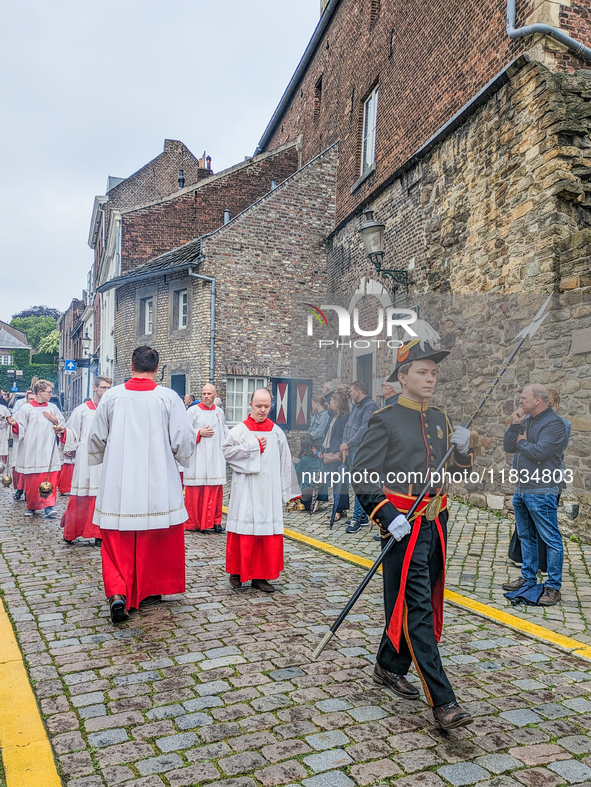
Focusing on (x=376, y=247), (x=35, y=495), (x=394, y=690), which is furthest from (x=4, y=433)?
(x=394, y=690)

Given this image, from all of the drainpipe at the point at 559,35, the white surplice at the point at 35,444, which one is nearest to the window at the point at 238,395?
the white surplice at the point at 35,444

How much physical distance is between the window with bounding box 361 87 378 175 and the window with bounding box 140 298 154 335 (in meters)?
8.52

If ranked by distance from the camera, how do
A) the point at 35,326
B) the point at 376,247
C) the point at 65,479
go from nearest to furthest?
the point at 65,479 → the point at 376,247 → the point at 35,326

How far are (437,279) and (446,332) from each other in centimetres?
110

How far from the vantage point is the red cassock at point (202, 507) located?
875cm

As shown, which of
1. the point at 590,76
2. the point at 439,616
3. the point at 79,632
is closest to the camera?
the point at 439,616

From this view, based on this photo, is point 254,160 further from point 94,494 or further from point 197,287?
point 94,494

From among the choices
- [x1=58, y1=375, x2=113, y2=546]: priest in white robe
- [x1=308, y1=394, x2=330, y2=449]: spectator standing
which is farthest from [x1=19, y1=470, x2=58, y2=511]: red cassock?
[x1=308, y1=394, x2=330, y2=449]: spectator standing

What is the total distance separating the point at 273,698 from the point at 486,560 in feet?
13.1

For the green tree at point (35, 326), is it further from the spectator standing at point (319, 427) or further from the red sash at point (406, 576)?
the red sash at point (406, 576)

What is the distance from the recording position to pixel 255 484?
579 cm

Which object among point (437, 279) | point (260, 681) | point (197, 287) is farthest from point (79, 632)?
point (197, 287)

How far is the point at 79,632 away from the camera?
14.6ft

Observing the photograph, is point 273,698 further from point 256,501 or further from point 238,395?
point 238,395
